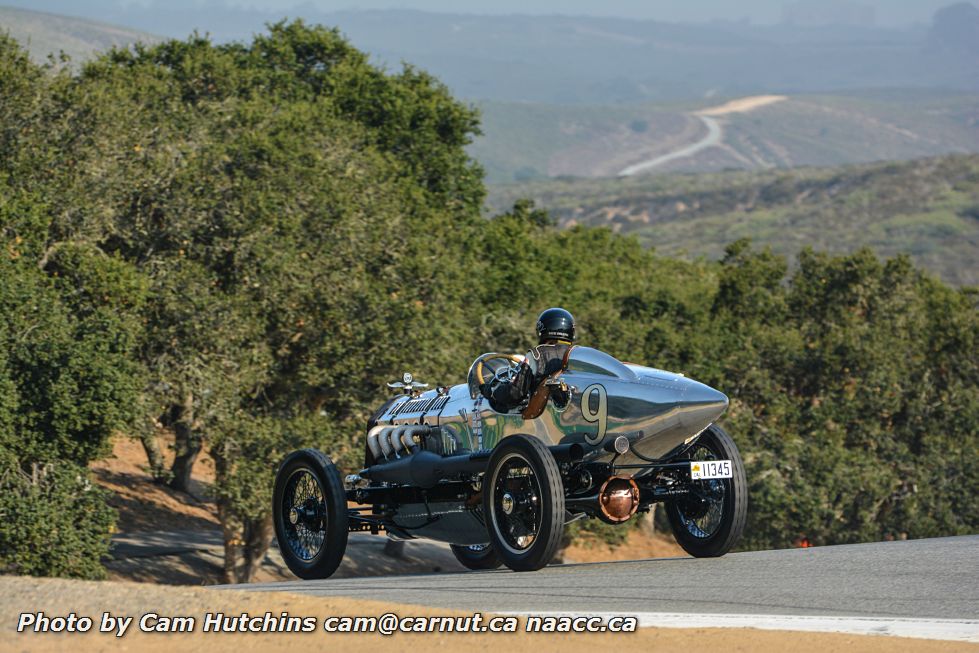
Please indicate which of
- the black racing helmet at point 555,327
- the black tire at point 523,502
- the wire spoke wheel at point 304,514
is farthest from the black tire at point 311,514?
the black racing helmet at point 555,327

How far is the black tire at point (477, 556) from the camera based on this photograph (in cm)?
1515

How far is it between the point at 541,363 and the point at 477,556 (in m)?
3.82

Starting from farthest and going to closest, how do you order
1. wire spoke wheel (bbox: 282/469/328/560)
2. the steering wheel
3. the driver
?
wire spoke wheel (bbox: 282/469/328/560), the steering wheel, the driver

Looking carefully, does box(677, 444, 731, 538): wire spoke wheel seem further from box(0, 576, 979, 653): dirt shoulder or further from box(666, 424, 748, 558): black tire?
box(0, 576, 979, 653): dirt shoulder

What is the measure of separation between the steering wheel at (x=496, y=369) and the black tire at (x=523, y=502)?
1.06 metres

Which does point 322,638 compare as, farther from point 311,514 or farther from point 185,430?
point 185,430

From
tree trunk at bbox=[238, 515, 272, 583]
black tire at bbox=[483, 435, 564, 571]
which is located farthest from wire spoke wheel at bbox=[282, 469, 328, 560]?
tree trunk at bbox=[238, 515, 272, 583]

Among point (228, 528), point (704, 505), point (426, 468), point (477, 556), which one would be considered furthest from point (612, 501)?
point (228, 528)

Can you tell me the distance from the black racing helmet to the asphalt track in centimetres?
218

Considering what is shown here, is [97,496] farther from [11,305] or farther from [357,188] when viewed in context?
[357,188]

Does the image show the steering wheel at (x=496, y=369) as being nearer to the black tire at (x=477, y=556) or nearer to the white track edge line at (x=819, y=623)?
the black tire at (x=477, y=556)

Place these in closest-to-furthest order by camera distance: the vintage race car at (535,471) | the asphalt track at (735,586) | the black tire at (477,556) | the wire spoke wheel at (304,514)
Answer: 1. the asphalt track at (735,586)
2. the vintage race car at (535,471)
3. the wire spoke wheel at (304,514)
4. the black tire at (477,556)

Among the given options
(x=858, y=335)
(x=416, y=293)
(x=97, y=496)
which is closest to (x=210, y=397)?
(x=97, y=496)

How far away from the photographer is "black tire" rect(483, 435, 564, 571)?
11.2 m
